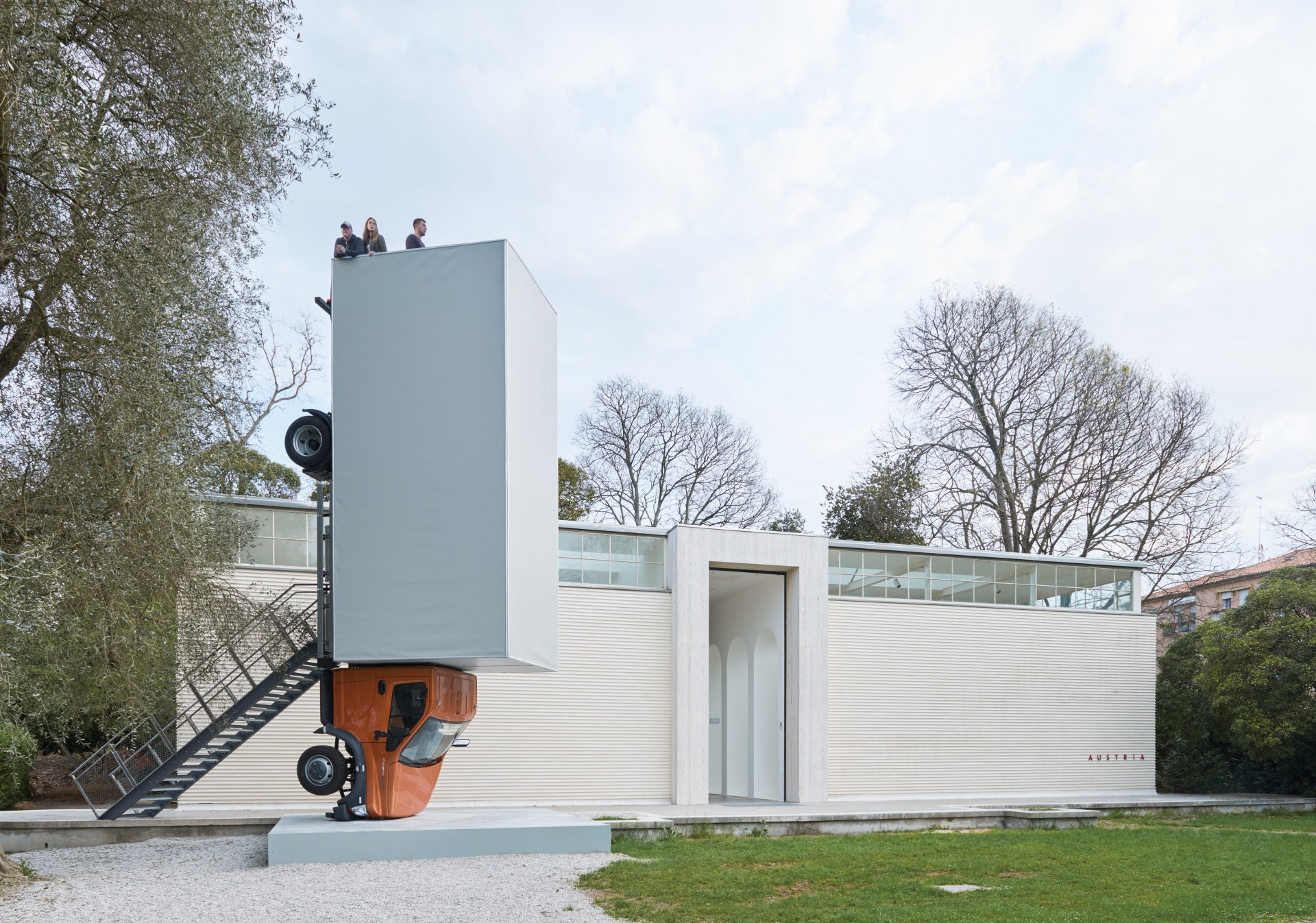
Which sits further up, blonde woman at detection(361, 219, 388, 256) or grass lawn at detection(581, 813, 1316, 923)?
blonde woman at detection(361, 219, 388, 256)

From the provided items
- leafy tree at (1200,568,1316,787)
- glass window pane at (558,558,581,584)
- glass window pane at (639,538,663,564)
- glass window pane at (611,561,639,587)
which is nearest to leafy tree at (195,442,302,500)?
glass window pane at (558,558,581,584)

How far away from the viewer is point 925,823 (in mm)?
17219

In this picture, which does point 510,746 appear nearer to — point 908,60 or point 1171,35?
point 908,60

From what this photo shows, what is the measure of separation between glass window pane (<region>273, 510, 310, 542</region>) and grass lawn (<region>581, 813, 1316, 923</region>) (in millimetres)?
8088

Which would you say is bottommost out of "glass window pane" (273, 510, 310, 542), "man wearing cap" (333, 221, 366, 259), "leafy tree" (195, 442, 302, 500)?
"glass window pane" (273, 510, 310, 542)

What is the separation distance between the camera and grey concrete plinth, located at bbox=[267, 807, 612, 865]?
1155 cm

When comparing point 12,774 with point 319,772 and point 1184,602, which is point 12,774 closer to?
point 319,772

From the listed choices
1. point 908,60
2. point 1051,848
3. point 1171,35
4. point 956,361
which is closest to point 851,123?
point 908,60

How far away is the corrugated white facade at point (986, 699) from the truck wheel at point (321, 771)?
11446 millimetres

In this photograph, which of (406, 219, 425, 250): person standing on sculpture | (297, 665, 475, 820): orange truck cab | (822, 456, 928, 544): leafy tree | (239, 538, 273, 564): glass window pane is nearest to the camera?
(297, 665, 475, 820): orange truck cab

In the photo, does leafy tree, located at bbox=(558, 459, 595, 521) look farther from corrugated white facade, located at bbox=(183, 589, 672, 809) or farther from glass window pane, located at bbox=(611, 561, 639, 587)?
corrugated white facade, located at bbox=(183, 589, 672, 809)

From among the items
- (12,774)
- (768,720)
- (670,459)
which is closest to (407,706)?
(12,774)

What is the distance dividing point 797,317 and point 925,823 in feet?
60.3

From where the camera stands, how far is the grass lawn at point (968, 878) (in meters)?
8.87
